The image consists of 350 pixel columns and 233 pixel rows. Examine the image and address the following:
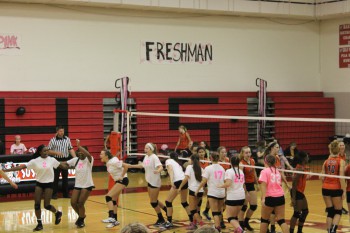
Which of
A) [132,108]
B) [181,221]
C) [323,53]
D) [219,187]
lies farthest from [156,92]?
[219,187]

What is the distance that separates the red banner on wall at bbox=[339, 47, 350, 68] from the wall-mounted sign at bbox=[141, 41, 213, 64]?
6.22 metres

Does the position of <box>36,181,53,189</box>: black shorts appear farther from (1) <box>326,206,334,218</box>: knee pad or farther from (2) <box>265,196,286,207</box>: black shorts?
(1) <box>326,206,334,218</box>: knee pad

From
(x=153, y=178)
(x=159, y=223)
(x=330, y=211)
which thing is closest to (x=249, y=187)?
(x=330, y=211)

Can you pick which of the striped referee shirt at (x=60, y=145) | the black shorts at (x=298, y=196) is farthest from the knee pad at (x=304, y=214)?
the striped referee shirt at (x=60, y=145)

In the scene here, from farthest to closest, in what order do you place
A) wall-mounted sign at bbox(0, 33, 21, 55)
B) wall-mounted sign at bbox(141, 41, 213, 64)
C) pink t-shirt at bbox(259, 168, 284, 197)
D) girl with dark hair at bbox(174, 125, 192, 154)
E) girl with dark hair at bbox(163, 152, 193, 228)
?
wall-mounted sign at bbox(141, 41, 213, 64) → wall-mounted sign at bbox(0, 33, 21, 55) → girl with dark hair at bbox(174, 125, 192, 154) → girl with dark hair at bbox(163, 152, 193, 228) → pink t-shirt at bbox(259, 168, 284, 197)

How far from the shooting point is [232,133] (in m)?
29.0

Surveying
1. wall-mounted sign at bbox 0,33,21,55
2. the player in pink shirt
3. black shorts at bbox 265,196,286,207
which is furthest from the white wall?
black shorts at bbox 265,196,286,207

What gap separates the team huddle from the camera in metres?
12.3

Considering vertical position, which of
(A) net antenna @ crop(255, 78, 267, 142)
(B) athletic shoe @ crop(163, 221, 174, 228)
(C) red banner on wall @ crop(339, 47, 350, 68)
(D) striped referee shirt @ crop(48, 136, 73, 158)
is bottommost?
(B) athletic shoe @ crop(163, 221, 174, 228)

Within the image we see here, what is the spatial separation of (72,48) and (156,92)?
406 cm

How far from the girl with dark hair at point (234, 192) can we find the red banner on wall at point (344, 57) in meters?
18.6

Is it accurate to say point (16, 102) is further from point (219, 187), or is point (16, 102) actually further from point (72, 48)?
point (219, 187)

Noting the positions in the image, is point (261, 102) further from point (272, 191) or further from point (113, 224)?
point (272, 191)

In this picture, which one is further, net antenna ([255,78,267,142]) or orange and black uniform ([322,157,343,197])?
net antenna ([255,78,267,142])
